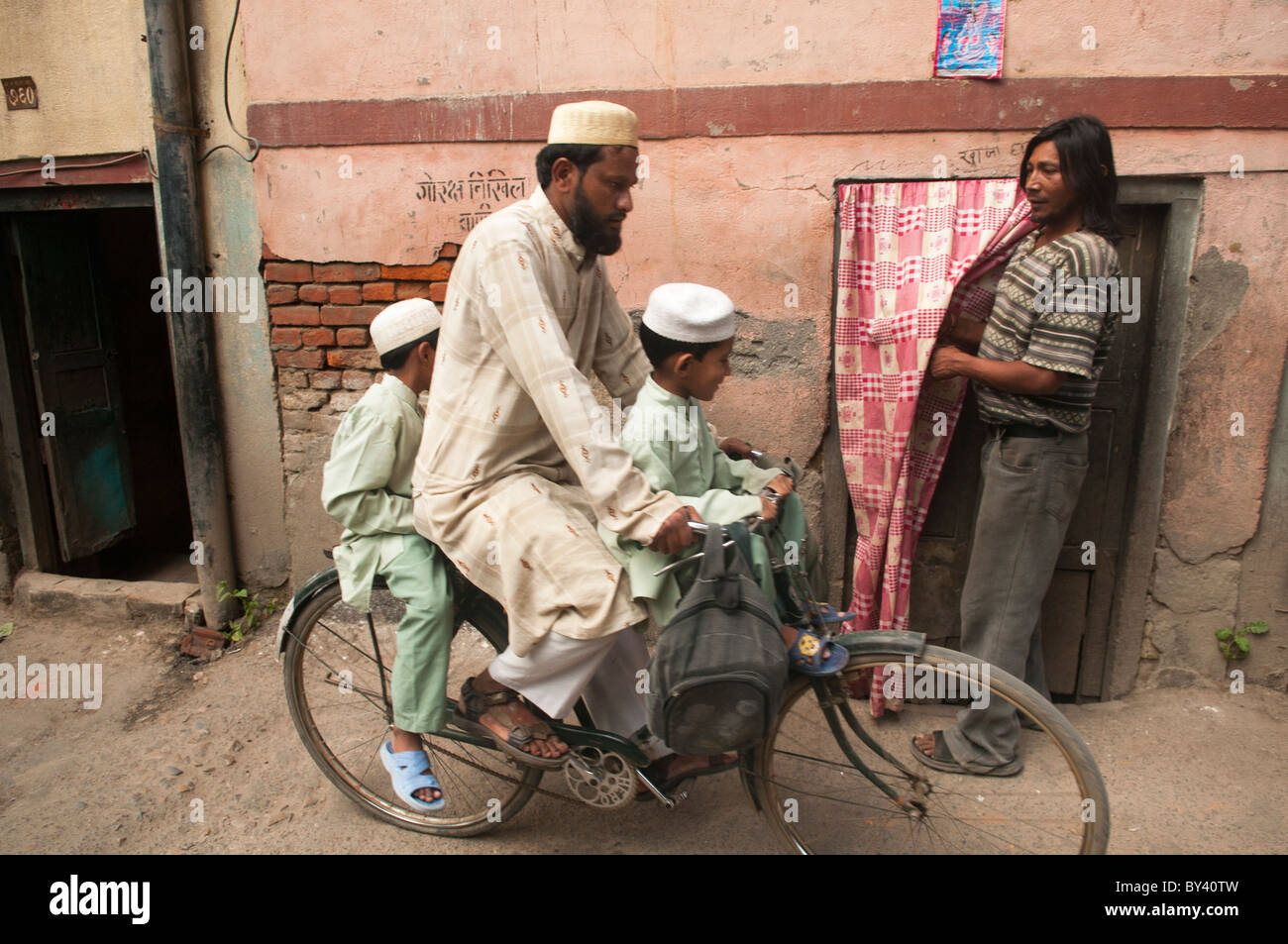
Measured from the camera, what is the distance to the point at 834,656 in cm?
229

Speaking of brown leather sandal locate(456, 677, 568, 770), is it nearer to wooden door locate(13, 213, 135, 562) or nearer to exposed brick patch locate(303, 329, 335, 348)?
exposed brick patch locate(303, 329, 335, 348)

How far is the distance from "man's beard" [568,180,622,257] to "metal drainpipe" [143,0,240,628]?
8.17 feet

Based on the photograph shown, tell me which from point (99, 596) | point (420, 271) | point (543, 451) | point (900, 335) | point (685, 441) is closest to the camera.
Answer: point (685, 441)

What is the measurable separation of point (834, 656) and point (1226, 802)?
179 centimetres

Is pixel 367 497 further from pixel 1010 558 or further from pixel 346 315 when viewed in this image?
pixel 1010 558

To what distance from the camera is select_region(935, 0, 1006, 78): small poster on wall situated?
3230 mm

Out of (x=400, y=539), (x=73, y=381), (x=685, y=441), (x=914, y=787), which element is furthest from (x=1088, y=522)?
(x=73, y=381)

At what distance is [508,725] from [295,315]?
2392mm

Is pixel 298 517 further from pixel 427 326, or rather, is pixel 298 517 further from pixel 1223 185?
pixel 1223 185

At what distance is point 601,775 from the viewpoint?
2.56 meters

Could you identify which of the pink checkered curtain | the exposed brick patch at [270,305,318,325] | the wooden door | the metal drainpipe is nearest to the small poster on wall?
the pink checkered curtain

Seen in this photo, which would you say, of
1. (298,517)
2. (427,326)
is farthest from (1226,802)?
(298,517)

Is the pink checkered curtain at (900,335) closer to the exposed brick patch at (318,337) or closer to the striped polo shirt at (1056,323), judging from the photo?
the striped polo shirt at (1056,323)

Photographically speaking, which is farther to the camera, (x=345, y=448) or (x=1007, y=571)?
(x=1007, y=571)
